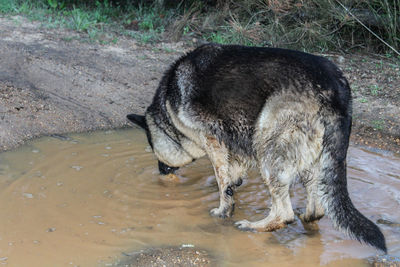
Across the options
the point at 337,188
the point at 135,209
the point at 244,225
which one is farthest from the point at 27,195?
the point at 337,188

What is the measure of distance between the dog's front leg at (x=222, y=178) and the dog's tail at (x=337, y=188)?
1.01 metres

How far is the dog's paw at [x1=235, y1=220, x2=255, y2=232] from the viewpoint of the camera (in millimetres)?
4945

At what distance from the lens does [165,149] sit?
586cm

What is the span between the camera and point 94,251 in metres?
4.36

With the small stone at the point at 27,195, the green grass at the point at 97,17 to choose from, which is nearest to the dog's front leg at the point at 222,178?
the small stone at the point at 27,195

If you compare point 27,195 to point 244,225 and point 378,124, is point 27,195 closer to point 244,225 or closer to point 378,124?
point 244,225

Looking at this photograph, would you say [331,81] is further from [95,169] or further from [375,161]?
[95,169]

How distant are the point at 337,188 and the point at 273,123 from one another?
834mm

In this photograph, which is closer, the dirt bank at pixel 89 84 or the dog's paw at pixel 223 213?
the dog's paw at pixel 223 213

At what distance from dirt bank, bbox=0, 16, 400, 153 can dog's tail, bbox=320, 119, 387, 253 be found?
2724 millimetres

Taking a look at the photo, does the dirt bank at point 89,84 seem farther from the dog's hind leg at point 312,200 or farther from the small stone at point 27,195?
the dog's hind leg at point 312,200

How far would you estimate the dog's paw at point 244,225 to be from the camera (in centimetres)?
495

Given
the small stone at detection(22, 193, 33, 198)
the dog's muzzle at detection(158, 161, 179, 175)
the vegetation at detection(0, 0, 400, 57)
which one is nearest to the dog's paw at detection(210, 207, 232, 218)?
the dog's muzzle at detection(158, 161, 179, 175)

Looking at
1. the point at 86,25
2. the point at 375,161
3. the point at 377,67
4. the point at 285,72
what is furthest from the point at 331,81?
the point at 86,25
